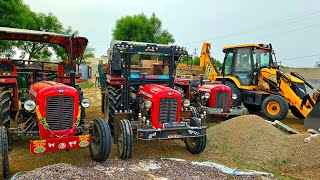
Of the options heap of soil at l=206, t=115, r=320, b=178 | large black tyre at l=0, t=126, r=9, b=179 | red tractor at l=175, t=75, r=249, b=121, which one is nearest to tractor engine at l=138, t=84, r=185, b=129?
heap of soil at l=206, t=115, r=320, b=178

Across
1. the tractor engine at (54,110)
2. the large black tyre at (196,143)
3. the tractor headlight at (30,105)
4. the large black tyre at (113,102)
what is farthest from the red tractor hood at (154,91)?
the tractor headlight at (30,105)

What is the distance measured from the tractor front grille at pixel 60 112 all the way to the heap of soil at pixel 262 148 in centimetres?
309

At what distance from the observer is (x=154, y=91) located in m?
6.47

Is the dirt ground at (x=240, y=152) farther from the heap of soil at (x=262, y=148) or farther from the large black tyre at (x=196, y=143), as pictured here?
the large black tyre at (x=196, y=143)

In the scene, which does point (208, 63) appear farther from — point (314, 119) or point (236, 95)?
point (314, 119)

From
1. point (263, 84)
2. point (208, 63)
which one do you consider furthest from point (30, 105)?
point (208, 63)

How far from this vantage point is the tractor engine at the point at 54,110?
545cm

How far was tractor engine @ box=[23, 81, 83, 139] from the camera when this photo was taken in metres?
5.45

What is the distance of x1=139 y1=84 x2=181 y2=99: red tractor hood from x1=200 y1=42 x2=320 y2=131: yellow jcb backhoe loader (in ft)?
14.0

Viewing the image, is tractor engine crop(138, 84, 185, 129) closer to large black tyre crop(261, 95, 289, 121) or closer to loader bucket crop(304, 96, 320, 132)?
loader bucket crop(304, 96, 320, 132)

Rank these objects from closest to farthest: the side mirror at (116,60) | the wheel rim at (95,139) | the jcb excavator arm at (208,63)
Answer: the wheel rim at (95,139) < the side mirror at (116,60) < the jcb excavator arm at (208,63)

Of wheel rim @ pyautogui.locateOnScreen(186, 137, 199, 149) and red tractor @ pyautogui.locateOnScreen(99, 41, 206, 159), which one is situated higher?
red tractor @ pyautogui.locateOnScreen(99, 41, 206, 159)

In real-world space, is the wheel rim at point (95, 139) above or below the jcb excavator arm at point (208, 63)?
below

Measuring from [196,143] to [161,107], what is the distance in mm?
1111
